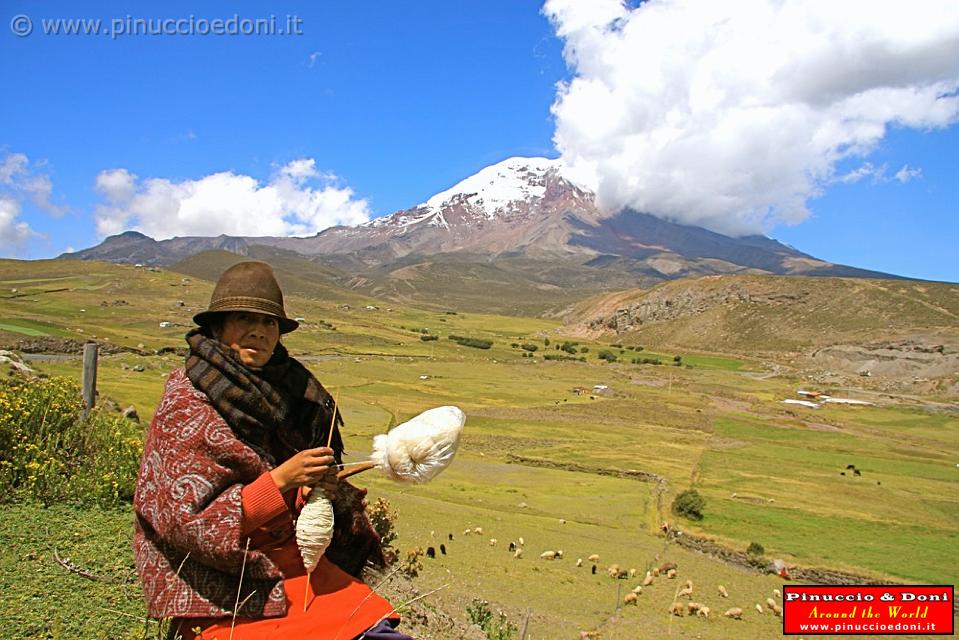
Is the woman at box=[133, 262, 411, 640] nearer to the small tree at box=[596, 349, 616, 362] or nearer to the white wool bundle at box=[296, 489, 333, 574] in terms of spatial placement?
the white wool bundle at box=[296, 489, 333, 574]

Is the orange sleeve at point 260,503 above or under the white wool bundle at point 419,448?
under

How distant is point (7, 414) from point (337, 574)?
609 centimetres

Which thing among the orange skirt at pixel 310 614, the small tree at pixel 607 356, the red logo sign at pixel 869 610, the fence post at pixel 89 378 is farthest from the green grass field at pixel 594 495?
the small tree at pixel 607 356

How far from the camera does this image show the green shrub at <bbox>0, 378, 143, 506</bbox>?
6.66m

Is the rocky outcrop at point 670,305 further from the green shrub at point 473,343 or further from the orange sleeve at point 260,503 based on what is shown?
the orange sleeve at point 260,503

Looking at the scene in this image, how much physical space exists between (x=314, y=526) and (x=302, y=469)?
31cm

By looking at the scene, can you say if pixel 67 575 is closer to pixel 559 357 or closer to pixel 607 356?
pixel 559 357

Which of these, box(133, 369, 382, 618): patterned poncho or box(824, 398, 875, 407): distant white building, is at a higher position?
box(133, 369, 382, 618): patterned poncho

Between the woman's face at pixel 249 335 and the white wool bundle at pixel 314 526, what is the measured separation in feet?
2.50

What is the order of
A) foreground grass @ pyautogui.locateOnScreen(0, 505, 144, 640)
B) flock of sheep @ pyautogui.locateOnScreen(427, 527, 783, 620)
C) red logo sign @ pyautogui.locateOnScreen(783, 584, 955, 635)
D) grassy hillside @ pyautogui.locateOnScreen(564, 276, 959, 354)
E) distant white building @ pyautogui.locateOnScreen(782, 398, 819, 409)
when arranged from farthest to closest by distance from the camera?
grassy hillside @ pyautogui.locateOnScreen(564, 276, 959, 354), distant white building @ pyautogui.locateOnScreen(782, 398, 819, 409), flock of sheep @ pyautogui.locateOnScreen(427, 527, 783, 620), red logo sign @ pyautogui.locateOnScreen(783, 584, 955, 635), foreground grass @ pyautogui.locateOnScreen(0, 505, 144, 640)

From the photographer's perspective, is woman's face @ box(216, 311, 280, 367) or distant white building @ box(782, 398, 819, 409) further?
distant white building @ box(782, 398, 819, 409)

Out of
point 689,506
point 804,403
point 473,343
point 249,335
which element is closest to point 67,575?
point 249,335

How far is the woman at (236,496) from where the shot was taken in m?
2.84

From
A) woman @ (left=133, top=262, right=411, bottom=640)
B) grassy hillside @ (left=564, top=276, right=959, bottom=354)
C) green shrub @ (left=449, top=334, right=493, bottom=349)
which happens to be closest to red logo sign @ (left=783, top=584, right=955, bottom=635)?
woman @ (left=133, top=262, right=411, bottom=640)
